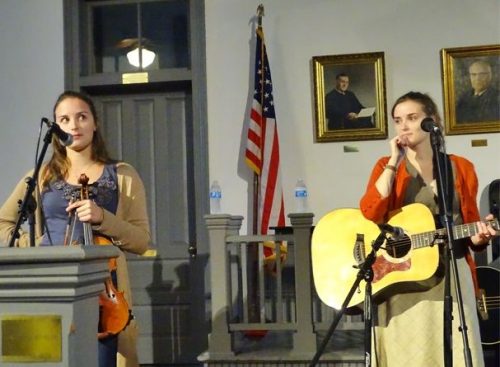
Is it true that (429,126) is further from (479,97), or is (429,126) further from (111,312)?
(479,97)

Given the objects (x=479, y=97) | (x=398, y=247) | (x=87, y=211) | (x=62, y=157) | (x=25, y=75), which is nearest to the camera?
(x=87, y=211)

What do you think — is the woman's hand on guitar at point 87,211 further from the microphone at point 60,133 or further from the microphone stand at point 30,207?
the microphone at point 60,133

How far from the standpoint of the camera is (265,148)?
470cm

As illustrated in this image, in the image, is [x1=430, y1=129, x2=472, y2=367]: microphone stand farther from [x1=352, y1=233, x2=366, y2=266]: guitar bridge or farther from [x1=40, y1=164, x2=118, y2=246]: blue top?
[x1=40, y1=164, x2=118, y2=246]: blue top

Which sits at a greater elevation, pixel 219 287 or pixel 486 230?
pixel 486 230

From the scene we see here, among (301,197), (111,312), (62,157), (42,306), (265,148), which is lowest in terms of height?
(111,312)

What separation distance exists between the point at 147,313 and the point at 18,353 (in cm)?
364

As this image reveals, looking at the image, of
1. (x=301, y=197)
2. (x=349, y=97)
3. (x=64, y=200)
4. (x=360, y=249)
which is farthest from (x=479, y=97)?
(x=64, y=200)

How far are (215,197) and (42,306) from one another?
3.40 m

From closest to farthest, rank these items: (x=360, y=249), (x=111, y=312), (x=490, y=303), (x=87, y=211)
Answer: (x=111, y=312), (x=87, y=211), (x=360, y=249), (x=490, y=303)

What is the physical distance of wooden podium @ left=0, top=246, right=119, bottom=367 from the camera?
133 cm

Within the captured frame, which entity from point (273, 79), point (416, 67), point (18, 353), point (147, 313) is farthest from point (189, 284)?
point (18, 353)

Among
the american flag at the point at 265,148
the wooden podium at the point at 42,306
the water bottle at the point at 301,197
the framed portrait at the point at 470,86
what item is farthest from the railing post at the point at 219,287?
the wooden podium at the point at 42,306

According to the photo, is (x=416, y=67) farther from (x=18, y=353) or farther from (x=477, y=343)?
(x=18, y=353)
